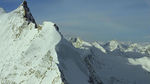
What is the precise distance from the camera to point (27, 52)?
61625 mm

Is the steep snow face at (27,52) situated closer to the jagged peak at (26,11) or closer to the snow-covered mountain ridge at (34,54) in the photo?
the snow-covered mountain ridge at (34,54)

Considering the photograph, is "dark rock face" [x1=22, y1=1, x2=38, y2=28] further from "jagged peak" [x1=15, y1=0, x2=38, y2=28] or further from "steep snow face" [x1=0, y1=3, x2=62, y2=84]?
"steep snow face" [x1=0, y1=3, x2=62, y2=84]

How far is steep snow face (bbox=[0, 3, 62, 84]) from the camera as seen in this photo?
5578cm

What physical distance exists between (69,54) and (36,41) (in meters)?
8.99

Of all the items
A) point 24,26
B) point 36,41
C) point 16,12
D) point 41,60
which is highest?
point 16,12

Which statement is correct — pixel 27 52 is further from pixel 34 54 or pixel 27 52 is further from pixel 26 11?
pixel 26 11

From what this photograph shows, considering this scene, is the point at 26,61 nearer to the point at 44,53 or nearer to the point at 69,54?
the point at 44,53

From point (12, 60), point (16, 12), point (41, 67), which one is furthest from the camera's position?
point (16, 12)

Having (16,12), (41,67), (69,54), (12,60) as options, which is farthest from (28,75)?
(16,12)

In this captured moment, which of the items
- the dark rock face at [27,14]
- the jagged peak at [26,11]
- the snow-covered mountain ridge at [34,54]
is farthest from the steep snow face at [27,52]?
the dark rock face at [27,14]

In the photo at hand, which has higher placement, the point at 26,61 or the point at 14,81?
the point at 26,61

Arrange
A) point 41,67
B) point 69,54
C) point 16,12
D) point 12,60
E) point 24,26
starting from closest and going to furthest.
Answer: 1. point 41,67
2. point 12,60
3. point 69,54
4. point 24,26
5. point 16,12

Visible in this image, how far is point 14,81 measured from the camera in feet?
189

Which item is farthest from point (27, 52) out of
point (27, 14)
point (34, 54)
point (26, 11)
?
point (26, 11)
